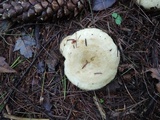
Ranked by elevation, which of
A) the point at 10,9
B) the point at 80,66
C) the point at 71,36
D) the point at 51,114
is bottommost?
the point at 51,114

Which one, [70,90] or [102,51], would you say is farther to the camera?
[70,90]

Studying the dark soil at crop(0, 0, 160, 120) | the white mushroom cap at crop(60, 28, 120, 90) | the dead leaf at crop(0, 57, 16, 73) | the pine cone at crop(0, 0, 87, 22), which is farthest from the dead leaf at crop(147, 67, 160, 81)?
the dead leaf at crop(0, 57, 16, 73)

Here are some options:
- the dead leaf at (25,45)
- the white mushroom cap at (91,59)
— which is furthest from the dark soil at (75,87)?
the white mushroom cap at (91,59)

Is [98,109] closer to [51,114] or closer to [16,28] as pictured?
[51,114]

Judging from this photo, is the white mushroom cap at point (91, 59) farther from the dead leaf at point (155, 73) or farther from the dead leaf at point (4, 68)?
the dead leaf at point (4, 68)

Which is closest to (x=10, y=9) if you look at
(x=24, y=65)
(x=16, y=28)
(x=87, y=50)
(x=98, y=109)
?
(x=16, y=28)

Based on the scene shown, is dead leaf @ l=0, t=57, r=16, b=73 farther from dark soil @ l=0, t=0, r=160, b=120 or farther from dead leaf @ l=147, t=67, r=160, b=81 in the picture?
dead leaf @ l=147, t=67, r=160, b=81
